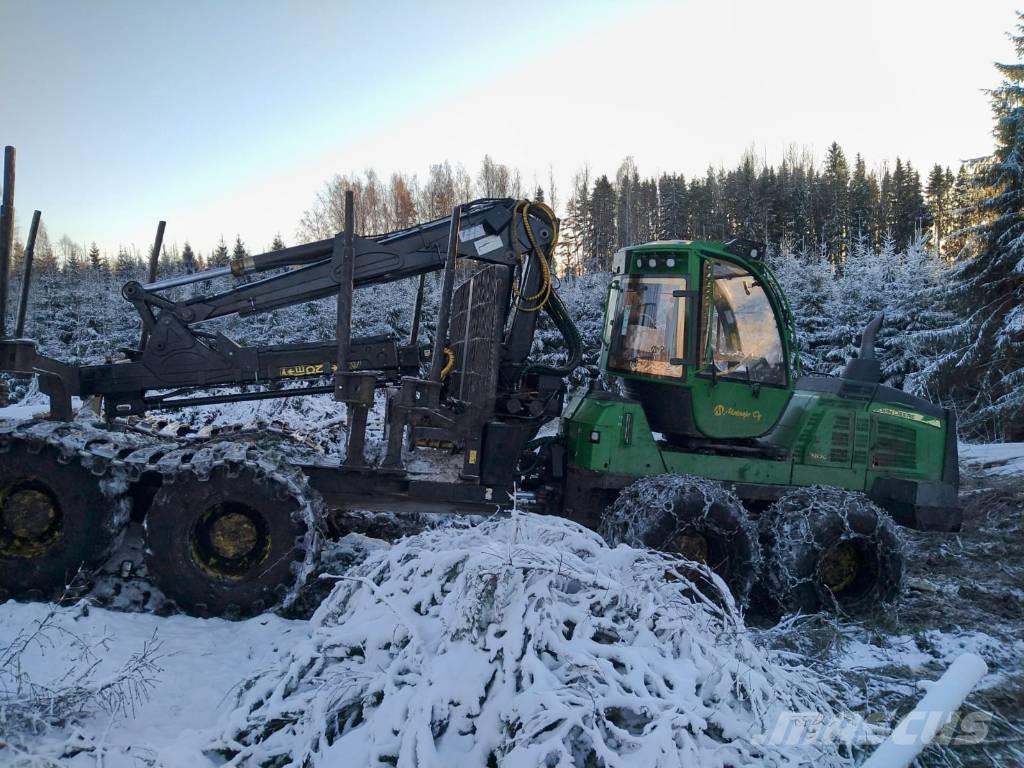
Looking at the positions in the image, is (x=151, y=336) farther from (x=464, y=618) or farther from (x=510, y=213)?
(x=464, y=618)

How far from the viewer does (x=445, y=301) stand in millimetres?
5273

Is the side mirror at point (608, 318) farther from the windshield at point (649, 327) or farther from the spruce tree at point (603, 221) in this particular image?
the spruce tree at point (603, 221)

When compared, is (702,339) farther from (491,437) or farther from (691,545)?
(491,437)

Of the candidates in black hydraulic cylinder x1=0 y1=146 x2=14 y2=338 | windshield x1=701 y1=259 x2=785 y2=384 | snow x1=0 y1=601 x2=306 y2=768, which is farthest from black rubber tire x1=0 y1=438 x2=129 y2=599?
windshield x1=701 y1=259 x2=785 y2=384

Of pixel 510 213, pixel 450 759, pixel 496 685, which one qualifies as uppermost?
pixel 510 213

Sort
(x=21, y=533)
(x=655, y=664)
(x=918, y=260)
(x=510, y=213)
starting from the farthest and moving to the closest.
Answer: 1. (x=918, y=260)
2. (x=510, y=213)
3. (x=21, y=533)
4. (x=655, y=664)

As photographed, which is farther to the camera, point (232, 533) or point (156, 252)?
point (156, 252)

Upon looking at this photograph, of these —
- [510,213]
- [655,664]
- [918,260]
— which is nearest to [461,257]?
[510,213]

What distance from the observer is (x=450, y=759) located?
238 cm

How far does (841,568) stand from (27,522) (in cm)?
633

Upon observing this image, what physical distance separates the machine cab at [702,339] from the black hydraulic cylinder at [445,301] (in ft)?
5.44

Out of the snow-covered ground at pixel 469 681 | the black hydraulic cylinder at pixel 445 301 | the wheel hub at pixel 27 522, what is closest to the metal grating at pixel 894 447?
the snow-covered ground at pixel 469 681

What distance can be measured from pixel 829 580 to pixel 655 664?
3617 millimetres

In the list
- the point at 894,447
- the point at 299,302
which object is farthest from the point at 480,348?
the point at 894,447
